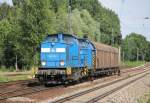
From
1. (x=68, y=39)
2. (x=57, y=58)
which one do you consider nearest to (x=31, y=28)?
(x=68, y=39)

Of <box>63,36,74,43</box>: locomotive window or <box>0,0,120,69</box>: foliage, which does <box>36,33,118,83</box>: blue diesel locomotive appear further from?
<box>0,0,120,69</box>: foliage

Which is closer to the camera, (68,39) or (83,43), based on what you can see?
(68,39)

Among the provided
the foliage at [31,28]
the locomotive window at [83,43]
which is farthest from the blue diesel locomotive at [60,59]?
the foliage at [31,28]

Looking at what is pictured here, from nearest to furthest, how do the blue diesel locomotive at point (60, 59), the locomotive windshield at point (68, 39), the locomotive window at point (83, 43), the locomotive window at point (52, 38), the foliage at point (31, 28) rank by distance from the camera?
the blue diesel locomotive at point (60, 59), the locomotive window at point (52, 38), the locomotive windshield at point (68, 39), the locomotive window at point (83, 43), the foliage at point (31, 28)

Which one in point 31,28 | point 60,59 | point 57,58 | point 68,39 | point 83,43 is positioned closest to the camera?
point 60,59

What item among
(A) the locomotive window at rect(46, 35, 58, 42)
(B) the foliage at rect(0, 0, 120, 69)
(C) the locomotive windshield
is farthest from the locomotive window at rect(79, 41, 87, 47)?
(B) the foliage at rect(0, 0, 120, 69)

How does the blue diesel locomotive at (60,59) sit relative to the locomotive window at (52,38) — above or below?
below

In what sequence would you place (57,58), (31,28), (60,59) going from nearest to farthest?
(60,59)
(57,58)
(31,28)

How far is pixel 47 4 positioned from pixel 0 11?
55.2m

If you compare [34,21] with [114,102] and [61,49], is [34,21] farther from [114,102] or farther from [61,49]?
[114,102]

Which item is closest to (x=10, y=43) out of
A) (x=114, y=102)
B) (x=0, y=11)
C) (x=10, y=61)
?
(x=10, y=61)

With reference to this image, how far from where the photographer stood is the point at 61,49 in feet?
87.0

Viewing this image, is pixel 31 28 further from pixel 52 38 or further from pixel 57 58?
pixel 57 58

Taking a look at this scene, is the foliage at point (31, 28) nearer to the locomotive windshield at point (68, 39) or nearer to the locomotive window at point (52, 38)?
the locomotive window at point (52, 38)
